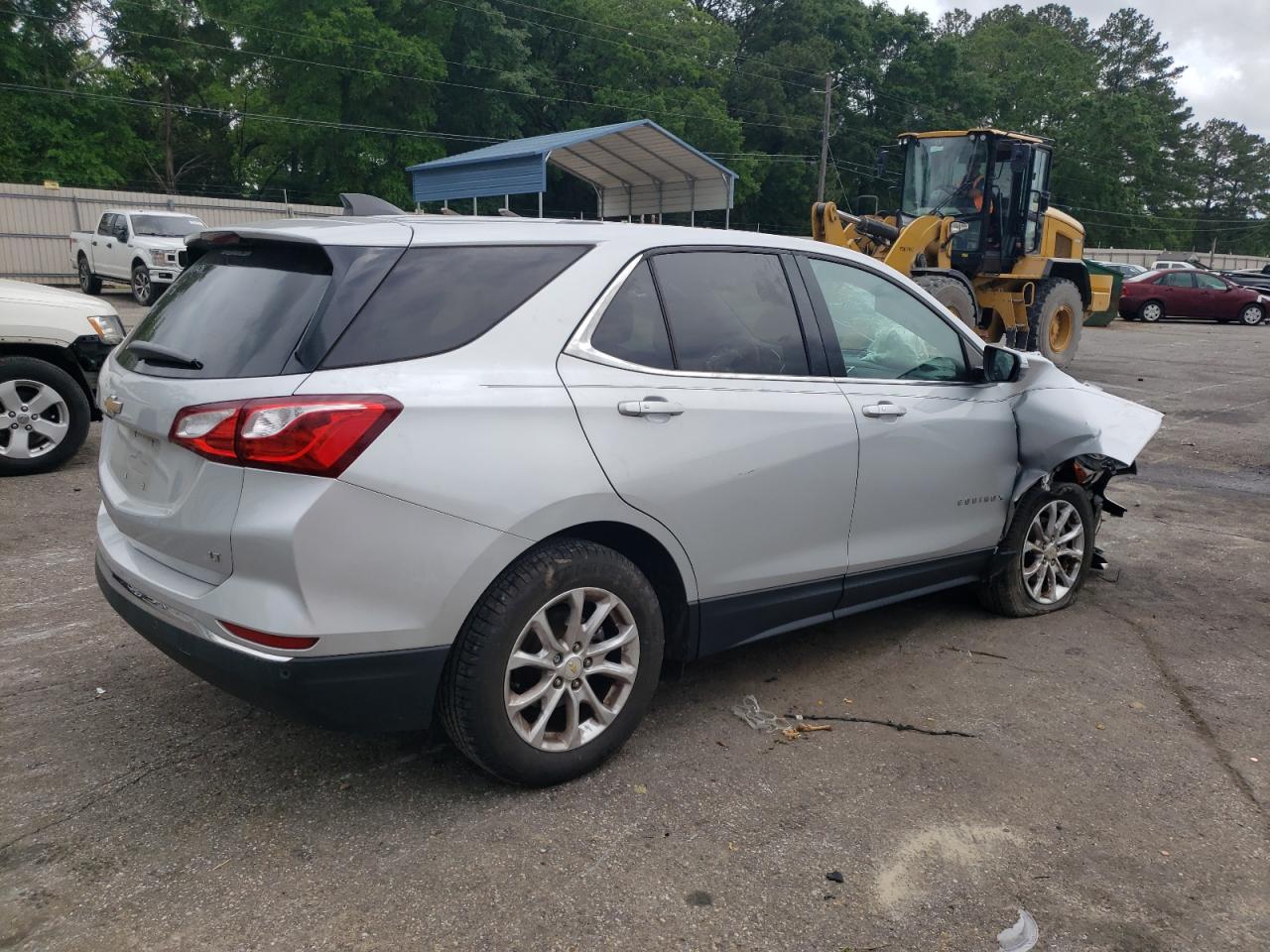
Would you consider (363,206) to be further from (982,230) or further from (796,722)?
(982,230)

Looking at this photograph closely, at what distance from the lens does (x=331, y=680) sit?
2.78m

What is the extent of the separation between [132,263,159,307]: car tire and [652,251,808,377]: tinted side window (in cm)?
1786

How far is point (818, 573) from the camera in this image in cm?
390

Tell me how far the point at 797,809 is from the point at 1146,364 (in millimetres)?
17212

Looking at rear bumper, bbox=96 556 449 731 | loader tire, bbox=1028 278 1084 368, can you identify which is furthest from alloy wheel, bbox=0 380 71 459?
loader tire, bbox=1028 278 1084 368

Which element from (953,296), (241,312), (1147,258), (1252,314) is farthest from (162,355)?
(1147,258)

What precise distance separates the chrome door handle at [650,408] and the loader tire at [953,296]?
10.1 metres

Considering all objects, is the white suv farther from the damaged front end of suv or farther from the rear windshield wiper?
the damaged front end of suv

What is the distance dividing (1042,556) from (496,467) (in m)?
3.17

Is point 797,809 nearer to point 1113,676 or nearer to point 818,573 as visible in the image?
point 818,573

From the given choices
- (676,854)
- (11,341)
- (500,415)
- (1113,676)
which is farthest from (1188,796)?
(11,341)

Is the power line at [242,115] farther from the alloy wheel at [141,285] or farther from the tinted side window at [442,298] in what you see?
the tinted side window at [442,298]

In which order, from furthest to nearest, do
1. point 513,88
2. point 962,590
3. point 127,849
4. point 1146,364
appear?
point 513,88, point 1146,364, point 962,590, point 127,849

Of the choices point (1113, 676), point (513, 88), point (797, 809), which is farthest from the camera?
point (513, 88)
